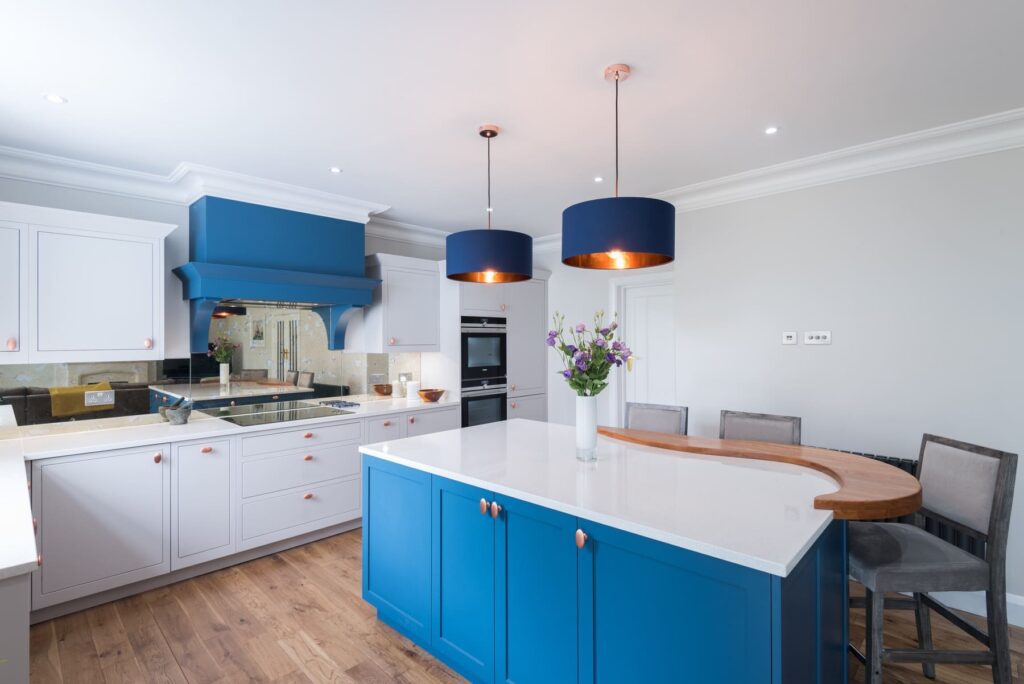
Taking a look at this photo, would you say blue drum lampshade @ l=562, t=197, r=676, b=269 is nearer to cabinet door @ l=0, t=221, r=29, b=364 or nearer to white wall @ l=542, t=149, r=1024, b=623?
white wall @ l=542, t=149, r=1024, b=623

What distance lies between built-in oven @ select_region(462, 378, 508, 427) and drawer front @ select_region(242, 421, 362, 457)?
1.13m

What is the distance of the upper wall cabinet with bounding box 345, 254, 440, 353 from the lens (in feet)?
13.9

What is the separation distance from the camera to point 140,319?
308 centimetres

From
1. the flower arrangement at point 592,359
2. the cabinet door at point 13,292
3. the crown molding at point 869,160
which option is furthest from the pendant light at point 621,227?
the cabinet door at point 13,292

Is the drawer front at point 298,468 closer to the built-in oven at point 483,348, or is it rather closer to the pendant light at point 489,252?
the built-in oven at point 483,348

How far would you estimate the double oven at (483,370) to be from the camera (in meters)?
4.67

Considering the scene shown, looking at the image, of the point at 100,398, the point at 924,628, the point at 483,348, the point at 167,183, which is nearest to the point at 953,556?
the point at 924,628

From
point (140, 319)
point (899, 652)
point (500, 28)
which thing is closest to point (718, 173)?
point (500, 28)

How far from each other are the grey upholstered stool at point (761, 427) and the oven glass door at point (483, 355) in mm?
2350

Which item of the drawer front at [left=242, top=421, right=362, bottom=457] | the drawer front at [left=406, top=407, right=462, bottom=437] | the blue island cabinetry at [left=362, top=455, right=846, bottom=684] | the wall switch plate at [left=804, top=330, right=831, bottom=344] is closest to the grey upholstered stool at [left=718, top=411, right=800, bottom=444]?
the wall switch plate at [left=804, top=330, right=831, bottom=344]

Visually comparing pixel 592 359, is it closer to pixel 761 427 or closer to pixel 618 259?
pixel 618 259

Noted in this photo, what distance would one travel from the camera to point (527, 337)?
519cm

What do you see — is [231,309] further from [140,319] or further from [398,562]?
[398,562]

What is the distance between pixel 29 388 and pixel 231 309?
3.89 feet
